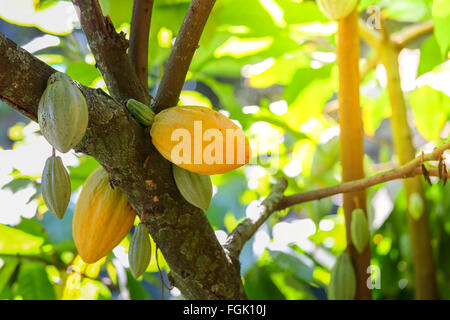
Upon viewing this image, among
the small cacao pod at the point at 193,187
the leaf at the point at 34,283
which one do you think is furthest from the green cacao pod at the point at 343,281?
the leaf at the point at 34,283

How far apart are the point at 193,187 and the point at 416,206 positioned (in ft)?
1.41

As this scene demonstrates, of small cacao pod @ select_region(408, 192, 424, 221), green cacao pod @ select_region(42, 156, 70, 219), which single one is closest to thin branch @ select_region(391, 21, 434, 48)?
small cacao pod @ select_region(408, 192, 424, 221)

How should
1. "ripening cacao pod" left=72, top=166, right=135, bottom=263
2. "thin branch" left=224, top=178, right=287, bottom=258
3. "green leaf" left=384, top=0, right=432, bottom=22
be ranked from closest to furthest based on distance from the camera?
1. "ripening cacao pod" left=72, top=166, right=135, bottom=263
2. "thin branch" left=224, top=178, right=287, bottom=258
3. "green leaf" left=384, top=0, right=432, bottom=22

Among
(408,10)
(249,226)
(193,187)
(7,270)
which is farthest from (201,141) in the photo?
(408,10)

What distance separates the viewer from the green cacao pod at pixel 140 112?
410mm

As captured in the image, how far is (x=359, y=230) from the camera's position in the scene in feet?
1.98

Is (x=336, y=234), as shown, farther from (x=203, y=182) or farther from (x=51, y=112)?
(x=51, y=112)

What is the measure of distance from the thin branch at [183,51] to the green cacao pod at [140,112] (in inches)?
1.3

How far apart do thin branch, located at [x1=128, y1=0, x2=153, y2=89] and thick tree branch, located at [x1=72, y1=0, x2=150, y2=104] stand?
0.16 ft

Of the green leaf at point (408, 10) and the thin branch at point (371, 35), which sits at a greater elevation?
the green leaf at point (408, 10)

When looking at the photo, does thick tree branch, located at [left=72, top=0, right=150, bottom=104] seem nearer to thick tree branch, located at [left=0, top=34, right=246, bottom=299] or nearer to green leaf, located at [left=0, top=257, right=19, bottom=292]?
thick tree branch, located at [left=0, top=34, right=246, bottom=299]

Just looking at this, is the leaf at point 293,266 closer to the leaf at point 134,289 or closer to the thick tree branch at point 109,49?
the leaf at point 134,289

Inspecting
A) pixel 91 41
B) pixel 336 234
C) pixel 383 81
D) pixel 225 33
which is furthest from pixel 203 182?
pixel 383 81

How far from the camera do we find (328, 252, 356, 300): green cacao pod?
1.99ft
